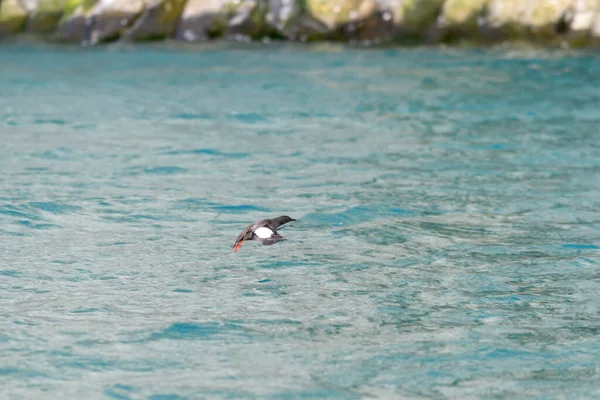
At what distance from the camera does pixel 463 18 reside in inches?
879

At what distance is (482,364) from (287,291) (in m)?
1.73

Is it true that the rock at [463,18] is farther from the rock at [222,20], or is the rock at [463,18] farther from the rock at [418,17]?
the rock at [222,20]

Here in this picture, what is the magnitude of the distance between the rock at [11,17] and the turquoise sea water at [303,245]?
8.30 meters

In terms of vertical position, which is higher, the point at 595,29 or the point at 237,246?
the point at 595,29

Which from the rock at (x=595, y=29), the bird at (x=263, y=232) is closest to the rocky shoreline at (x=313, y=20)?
the rock at (x=595, y=29)

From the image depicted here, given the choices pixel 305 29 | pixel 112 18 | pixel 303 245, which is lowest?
pixel 303 245

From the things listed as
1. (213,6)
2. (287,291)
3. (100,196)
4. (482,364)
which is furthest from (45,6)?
(482,364)

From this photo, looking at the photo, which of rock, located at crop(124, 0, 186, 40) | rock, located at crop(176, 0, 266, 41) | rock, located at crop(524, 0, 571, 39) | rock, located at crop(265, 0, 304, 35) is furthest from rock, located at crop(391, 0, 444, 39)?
rock, located at crop(124, 0, 186, 40)

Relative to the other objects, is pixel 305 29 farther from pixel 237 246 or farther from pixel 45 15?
pixel 237 246

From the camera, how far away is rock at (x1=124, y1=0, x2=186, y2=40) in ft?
76.9

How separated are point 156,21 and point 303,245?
16.5 metres

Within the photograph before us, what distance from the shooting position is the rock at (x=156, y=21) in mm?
23453

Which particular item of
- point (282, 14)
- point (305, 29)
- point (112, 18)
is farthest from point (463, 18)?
point (112, 18)

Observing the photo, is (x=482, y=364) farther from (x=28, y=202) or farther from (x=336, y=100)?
(x=336, y=100)
